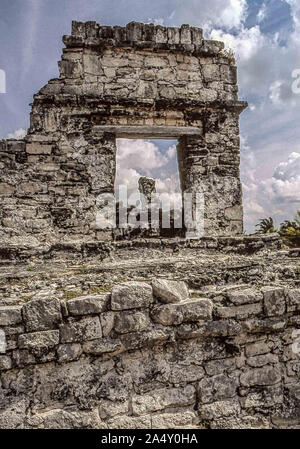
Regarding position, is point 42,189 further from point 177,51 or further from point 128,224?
point 177,51

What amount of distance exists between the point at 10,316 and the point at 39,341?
26cm

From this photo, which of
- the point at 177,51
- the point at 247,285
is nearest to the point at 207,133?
the point at 177,51

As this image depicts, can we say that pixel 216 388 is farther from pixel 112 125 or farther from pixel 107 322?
pixel 112 125

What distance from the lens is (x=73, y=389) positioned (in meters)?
2.12

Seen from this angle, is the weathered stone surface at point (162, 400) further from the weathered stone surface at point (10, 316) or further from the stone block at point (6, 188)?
the stone block at point (6, 188)

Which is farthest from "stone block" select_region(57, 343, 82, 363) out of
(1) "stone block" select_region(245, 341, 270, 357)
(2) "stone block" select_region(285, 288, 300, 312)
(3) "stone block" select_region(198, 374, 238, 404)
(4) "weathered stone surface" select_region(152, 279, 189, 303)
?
(2) "stone block" select_region(285, 288, 300, 312)

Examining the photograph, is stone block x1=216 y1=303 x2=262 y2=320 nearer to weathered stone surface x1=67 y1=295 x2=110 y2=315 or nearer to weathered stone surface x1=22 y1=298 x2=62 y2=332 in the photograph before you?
weathered stone surface x1=67 y1=295 x2=110 y2=315

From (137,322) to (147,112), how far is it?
3982mm

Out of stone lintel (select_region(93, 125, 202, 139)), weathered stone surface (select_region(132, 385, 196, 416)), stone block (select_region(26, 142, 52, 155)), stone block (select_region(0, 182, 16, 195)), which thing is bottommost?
weathered stone surface (select_region(132, 385, 196, 416))

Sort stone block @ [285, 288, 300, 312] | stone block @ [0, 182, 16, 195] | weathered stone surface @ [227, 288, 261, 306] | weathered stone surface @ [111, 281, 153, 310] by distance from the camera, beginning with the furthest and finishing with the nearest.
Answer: stone block @ [0, 182, 16, 195] < stone block @ [285, 288, 300, 312] < weathered stone surface @ [227, 288, 261, 306] < weathered stone surface @ [111, 281, 153, 310]

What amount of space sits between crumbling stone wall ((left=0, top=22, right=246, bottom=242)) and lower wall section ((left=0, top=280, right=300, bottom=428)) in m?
2.75

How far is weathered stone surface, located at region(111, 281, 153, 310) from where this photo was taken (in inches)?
87.9

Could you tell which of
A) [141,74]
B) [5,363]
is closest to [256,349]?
[5,363]

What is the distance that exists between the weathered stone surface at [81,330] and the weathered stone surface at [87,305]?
0.20 feet
